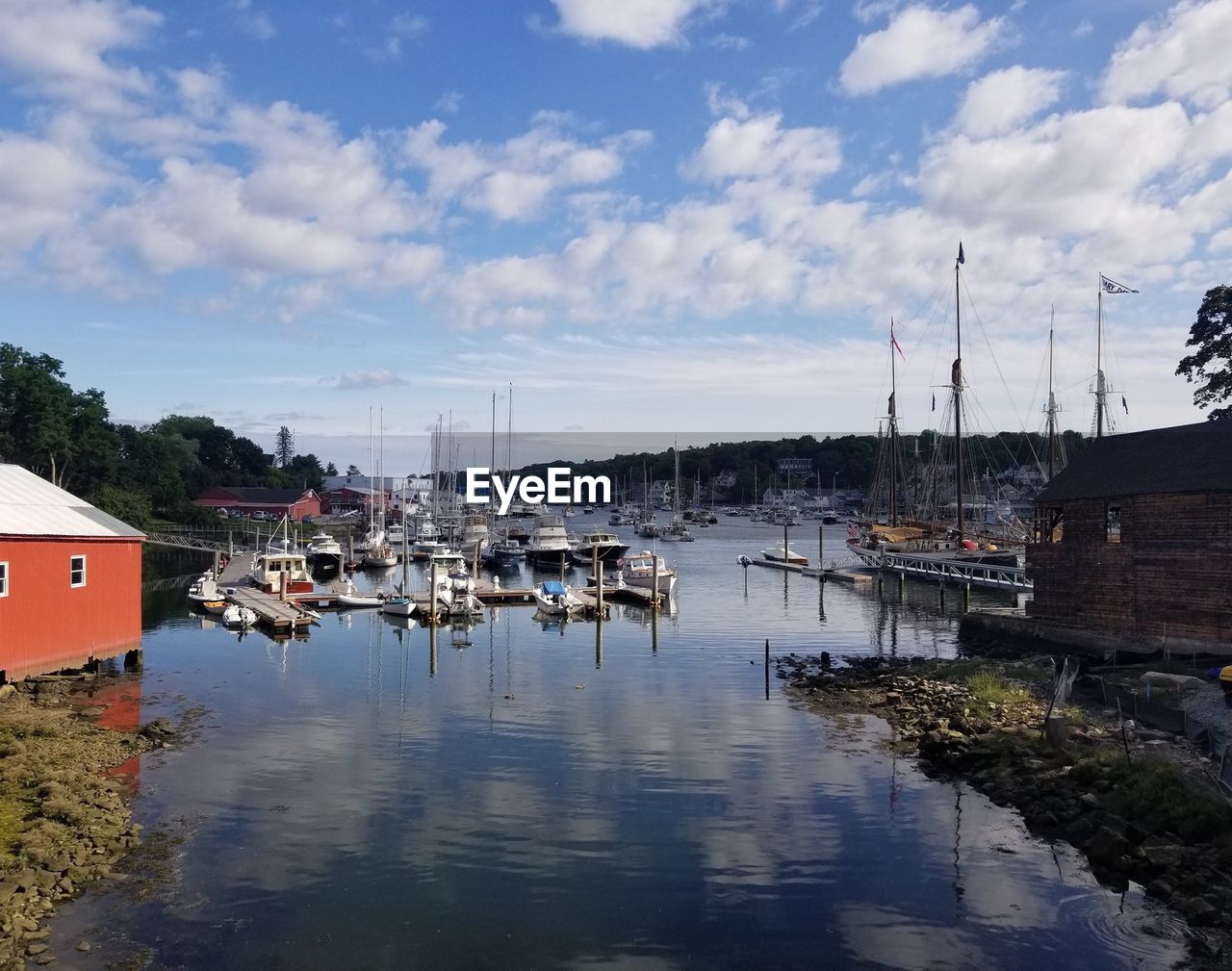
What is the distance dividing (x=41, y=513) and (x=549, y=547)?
2540 inches

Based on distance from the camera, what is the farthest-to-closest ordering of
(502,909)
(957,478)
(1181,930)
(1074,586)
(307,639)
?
(957,478) < (307,639) < (1074,586) < (502,909) < (1181,930)

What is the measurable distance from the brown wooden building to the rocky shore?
19.2 ft

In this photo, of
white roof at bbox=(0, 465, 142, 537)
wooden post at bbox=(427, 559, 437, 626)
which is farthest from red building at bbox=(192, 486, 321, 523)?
white roof at bbox=(0, 465, 142, 537)

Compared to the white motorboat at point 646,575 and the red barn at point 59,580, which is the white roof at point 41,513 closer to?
the red barn at point 59,580

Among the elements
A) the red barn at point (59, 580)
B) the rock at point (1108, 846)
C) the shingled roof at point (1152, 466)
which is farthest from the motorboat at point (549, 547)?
the rock at point (1108, 846)

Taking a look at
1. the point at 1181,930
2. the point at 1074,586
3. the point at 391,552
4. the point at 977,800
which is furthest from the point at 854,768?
the point at 391,552

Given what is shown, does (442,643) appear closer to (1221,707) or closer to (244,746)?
(244,746)

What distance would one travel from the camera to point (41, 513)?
3222 centimetres

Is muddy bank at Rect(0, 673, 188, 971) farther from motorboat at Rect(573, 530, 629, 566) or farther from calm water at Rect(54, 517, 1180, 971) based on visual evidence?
motorboat at Rect(573, 530, 629, 566)

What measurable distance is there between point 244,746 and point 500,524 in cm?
10867

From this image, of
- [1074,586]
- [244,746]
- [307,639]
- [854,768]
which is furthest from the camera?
[307,639]

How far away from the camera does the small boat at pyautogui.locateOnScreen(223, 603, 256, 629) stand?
50.3 meters

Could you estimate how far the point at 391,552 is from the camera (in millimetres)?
99188

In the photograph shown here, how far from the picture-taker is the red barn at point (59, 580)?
96.6 ft
